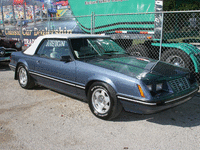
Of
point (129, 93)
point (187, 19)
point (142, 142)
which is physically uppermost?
point (187, 19)

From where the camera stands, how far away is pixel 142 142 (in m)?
2.99

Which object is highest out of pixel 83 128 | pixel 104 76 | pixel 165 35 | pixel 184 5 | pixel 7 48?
pixel 184 5

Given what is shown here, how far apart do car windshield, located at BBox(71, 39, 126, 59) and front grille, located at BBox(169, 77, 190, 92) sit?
1519 millimetres

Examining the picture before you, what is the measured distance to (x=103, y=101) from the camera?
3674 millimetres

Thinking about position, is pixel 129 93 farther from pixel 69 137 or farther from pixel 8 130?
pixel 8 130

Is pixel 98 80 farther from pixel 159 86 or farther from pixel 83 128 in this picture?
pixel 159 86

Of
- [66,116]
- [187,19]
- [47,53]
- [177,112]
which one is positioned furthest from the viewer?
[187,19]

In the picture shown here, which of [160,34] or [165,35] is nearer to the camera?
[160,34]

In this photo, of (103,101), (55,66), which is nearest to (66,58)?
(55,66)

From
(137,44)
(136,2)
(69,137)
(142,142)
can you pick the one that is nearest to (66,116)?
(69,137)

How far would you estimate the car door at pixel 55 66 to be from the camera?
4113mm

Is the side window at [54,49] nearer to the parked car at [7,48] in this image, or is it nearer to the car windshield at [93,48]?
the car windshield at [93,48]

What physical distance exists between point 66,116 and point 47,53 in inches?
66.1

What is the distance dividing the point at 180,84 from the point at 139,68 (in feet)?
2.53
